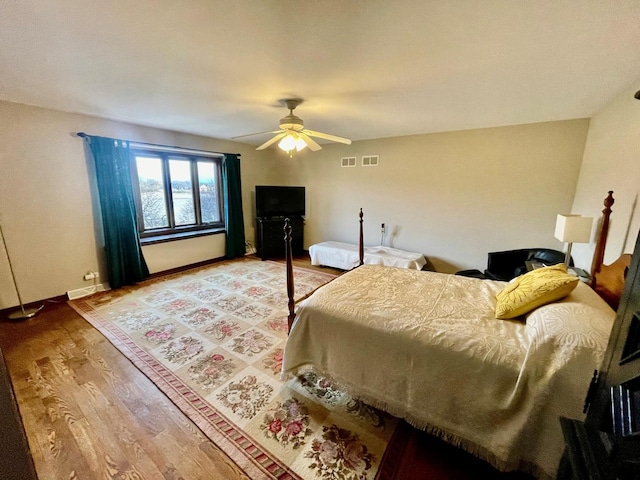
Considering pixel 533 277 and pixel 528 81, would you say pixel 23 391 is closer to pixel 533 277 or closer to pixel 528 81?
pixel 533 277

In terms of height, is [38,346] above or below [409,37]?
below

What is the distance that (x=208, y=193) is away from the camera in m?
4.90

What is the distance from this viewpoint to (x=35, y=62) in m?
1.81

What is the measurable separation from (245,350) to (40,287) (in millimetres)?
2871

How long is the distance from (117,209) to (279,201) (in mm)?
2685

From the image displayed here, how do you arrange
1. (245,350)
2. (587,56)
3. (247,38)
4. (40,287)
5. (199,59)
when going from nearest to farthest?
(247,38) < (587,56) < (199,59) < (245,350) < (40,287)

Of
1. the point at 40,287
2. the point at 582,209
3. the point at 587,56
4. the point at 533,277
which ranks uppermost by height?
the point at 587,56

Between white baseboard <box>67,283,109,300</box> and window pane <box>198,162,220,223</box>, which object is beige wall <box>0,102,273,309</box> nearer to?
white baseboard <box>67,283,109,300</box>

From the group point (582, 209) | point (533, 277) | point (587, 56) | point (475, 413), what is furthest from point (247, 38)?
point (582, 209)

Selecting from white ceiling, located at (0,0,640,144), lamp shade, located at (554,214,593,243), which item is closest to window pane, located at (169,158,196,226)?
white ceiling, located at (0,0,640,144)

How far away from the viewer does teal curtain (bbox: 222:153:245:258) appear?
488 centimetres

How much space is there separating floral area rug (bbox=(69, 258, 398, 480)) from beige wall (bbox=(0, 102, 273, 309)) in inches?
18.4

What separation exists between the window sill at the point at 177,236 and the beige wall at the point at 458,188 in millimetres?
2231

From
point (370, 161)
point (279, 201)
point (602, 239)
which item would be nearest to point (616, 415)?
point (602, 239)
